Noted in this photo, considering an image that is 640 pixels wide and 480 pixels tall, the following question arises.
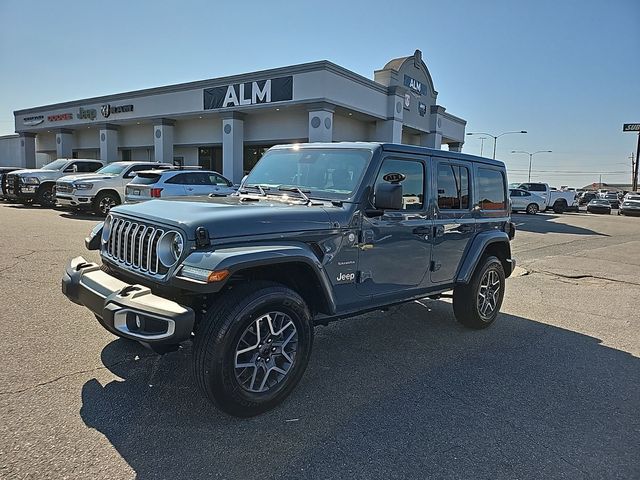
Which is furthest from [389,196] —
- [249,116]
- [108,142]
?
[108,142]

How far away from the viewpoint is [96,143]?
3145 centimetres

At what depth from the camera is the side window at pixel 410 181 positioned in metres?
4.39

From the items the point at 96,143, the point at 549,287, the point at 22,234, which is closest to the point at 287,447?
the point at 549,287

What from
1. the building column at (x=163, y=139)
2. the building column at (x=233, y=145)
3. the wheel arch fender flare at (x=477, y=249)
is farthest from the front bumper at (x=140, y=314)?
the building column at (x=163, y=139)

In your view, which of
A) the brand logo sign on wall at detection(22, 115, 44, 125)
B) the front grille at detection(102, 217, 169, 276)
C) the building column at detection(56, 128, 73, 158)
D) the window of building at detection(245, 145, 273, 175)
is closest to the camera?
the front grille at detection(102, 217, 169, 276)

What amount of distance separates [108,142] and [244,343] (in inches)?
1148

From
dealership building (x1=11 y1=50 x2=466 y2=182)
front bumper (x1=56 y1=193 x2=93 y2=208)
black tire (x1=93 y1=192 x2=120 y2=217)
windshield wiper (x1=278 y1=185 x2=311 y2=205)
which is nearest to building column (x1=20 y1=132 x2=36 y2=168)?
dealership building (x1=11 y1=50 x2=466 y2=182)

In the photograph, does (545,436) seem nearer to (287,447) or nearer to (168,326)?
(287,447)

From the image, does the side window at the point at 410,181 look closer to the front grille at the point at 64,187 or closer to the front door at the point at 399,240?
the front door at the point at 399,240

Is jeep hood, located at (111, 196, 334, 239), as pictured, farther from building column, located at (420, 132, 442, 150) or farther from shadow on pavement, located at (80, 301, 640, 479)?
building column, located at (420, 132, 442, 150)

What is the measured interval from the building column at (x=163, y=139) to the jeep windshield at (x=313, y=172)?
76.1 feet

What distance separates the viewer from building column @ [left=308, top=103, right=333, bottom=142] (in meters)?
20.2

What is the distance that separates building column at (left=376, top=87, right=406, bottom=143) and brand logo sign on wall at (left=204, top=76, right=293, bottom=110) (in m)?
6.00

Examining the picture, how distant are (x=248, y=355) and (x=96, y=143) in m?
32.5
